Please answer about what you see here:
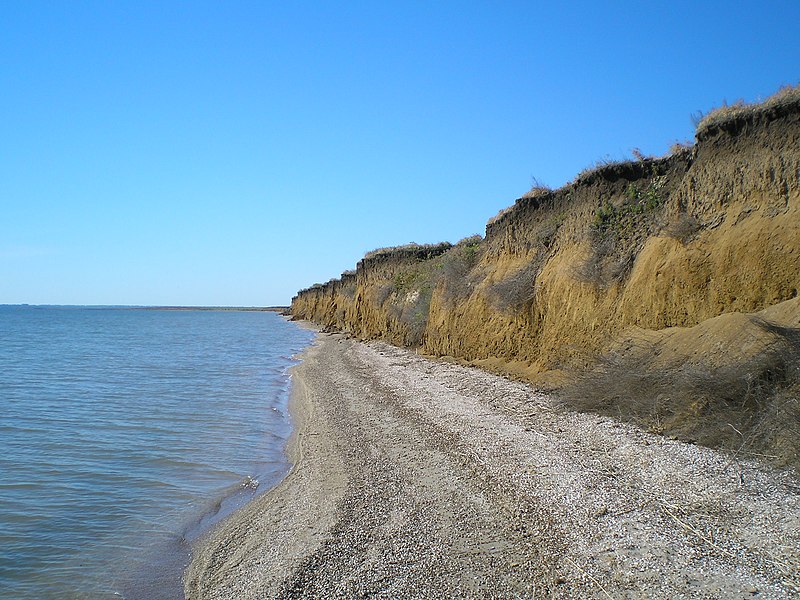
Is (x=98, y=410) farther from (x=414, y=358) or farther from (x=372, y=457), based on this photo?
(x=414, y=358)

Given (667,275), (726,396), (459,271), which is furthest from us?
(459,271)

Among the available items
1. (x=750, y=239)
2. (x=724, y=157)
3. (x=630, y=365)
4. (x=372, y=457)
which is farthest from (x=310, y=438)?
(x=724, y=157)

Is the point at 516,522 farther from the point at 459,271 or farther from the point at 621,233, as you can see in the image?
the point at 459,271

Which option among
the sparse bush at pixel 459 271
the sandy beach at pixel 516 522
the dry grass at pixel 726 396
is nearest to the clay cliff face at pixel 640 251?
the sparse bush at pixel 459 271

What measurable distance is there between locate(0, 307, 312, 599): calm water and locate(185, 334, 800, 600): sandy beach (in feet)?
2.39

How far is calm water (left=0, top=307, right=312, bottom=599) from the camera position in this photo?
21.4ft

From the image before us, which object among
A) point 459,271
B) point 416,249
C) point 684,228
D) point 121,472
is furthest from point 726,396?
point 416,249

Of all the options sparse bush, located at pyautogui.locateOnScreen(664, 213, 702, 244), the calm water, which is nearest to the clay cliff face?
sparse bush, located at pyautogui.locateOnScreen(664, 213, 702, 244)

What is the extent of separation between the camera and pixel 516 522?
623 centimetres

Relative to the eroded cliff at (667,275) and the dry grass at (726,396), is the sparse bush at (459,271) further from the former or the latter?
the dry grass at (726,396)

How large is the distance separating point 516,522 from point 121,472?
23.6 ft

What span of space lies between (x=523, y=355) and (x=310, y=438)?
21.3 feet

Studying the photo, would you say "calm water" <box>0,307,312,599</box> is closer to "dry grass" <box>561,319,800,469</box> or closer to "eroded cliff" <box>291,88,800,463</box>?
"dry grass" <box>561,319,800,469</box>

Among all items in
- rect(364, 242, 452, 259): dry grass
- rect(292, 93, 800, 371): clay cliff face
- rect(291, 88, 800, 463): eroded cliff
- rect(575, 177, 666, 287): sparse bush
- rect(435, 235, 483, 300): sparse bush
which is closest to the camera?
rect(291, 88, 800, 463): eroded cliff
